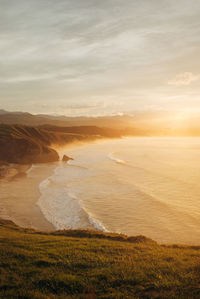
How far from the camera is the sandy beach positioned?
27312mm

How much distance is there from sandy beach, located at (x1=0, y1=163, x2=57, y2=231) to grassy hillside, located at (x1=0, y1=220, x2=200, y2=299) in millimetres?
12099

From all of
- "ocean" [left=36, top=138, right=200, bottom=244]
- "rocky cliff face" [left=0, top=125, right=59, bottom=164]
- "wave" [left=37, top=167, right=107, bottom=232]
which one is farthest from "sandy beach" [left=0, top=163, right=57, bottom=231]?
"rocky cliff face" [left=0, top=125, right=59, bottom=164]

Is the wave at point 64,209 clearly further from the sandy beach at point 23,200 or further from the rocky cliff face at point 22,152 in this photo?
the rocky cliff face at point 22,152

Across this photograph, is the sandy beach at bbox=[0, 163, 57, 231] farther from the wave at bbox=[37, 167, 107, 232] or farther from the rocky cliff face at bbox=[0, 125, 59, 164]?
the rocky cliff face at bbox=[0, 125, 59, 164]

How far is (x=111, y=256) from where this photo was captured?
1323 centimetres

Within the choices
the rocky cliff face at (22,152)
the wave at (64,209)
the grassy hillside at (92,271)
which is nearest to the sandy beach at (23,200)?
the wave at (64,209)

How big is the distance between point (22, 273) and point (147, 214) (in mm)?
21711

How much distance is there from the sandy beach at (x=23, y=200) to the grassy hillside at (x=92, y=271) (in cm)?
1210

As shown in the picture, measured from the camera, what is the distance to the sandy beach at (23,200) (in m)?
27.3

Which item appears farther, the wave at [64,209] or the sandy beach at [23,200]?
the sandy beach at [23,200]

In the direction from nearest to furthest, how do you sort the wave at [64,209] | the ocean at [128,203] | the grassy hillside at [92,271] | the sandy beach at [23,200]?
the grassy hillside at [92,271]
the ocean at [128,203]
the wave at [64,209]
the sandy beach at [23,200]

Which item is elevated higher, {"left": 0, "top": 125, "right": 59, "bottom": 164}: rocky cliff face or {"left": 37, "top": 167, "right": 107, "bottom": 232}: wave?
{"left": 0, "top": 125, "right": 59, "bottom": 164}: rocky cliff face

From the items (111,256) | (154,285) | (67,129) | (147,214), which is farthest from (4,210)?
(67,129)

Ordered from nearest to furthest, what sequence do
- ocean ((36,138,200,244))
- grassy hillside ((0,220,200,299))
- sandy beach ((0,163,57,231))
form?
grassy hillside ((0,220,200,299)) < ocean ((36,138,200,244)) < sandy beach ((0,163,57,231))
